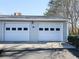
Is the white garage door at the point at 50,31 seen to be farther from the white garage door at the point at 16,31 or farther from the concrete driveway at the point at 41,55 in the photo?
the concrete driveway at the point at 41,55

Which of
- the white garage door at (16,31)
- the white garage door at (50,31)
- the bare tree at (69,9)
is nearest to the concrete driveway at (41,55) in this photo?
the white garage door at (50,31)

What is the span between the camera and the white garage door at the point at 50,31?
29.2 metres

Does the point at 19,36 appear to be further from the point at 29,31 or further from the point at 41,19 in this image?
the point at 41,19

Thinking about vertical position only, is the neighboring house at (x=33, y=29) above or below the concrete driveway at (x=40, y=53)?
above

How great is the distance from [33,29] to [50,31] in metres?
2.18

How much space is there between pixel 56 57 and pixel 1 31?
54.2ft

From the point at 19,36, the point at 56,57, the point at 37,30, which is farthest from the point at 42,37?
the point at 56,57

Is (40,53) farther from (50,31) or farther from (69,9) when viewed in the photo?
(69,9)

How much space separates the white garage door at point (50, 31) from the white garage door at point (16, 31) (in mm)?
1894

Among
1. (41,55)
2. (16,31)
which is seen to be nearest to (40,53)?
(41,55)

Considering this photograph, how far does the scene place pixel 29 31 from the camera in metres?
29.2

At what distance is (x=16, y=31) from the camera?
29312 mm

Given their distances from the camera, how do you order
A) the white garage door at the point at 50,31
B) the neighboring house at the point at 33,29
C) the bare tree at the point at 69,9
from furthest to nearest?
the bare tree at the point at 69,9
the white garage door at the point at 50,31
the neighboring house at the point at 33,29

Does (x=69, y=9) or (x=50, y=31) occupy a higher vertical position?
(x=69, y=9)
